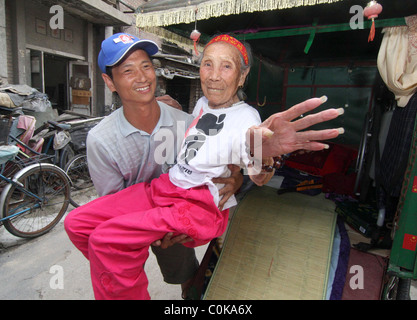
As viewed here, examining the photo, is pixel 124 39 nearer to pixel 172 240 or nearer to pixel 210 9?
pixel 210 9

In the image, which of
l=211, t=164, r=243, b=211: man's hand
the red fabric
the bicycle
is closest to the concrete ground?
the bicycle

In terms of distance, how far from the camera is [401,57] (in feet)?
6.60

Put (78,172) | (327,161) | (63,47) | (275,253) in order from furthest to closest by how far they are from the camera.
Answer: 1. (63,47)
2. (78,172)
3. (327,161)
4. (275,253)

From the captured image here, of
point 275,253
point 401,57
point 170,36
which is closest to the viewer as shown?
point 401,57

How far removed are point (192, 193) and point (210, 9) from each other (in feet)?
5.18

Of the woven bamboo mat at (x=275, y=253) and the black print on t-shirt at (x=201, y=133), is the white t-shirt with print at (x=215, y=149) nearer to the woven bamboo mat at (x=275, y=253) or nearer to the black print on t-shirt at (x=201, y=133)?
the black print on t-shirt at (x=201, y=133)

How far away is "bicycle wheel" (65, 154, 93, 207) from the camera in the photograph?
4965 millimetres

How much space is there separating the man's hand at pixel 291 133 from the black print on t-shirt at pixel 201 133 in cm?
37

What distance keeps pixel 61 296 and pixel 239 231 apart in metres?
1.95

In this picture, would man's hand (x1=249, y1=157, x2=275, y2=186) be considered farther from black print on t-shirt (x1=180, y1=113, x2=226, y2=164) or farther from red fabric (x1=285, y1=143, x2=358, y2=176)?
red fabric (x1=285, y1=143, x2=358, y2=176)

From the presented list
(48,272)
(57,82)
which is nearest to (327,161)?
(48,272)

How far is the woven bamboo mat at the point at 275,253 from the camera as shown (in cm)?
213

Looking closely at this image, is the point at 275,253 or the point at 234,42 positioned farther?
the point at 275,253

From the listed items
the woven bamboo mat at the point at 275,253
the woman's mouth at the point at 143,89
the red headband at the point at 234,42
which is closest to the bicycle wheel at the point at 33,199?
the woman's mouth at the point at 143,89
